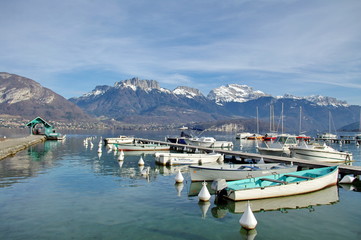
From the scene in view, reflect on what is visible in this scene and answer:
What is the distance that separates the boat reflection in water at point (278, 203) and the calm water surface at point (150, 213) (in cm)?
7

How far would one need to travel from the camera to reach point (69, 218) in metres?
18.4

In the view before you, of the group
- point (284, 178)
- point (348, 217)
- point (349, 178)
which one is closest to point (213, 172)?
point (284, 178)

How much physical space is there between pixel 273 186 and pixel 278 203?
50.9 inches

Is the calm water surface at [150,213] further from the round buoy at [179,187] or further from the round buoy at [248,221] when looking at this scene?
the round buoy at [248,221]

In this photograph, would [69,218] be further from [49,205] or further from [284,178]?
[284,178]

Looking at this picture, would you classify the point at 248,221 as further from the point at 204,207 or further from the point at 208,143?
the point at 208,143

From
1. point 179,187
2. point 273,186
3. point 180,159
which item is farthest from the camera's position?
point 180,159

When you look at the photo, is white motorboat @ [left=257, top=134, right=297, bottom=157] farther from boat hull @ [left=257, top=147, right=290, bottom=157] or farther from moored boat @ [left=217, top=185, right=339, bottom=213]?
moored boat @ [left=217, top=185, right=339, bottom=213]

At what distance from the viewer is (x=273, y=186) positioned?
74.7 feet

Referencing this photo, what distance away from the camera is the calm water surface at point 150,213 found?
16.3 meters

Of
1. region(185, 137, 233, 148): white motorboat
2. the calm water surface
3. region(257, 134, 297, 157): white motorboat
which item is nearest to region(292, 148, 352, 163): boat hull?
region(257, 134, 297, 157): white motorboat

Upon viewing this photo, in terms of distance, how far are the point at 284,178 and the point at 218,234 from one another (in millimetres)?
12752

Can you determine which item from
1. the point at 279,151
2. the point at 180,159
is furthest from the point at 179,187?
the point at 279,151

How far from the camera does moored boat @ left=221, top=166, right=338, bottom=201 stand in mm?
22047
